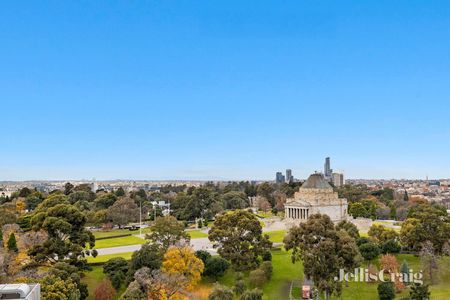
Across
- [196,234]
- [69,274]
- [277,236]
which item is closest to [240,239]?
[69,274]

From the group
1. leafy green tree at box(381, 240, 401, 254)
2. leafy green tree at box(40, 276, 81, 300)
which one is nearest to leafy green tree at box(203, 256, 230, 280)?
leafy green tree at box(40, 276, 81, 300)

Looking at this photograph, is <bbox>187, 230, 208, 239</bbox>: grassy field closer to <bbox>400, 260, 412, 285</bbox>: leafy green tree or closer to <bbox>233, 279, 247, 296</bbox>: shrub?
<bbox>233, 279, 247, 296</bbox>: shrub

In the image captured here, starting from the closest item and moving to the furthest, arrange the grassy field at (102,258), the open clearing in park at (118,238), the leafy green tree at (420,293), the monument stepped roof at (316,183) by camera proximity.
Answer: the leafy green tree at (420,293)
the grassy field at (102,258)
the open clearing in park at (118,238)
the monument stepped roof at (316,183)

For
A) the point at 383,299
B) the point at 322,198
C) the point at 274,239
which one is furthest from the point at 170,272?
the point at 322,198

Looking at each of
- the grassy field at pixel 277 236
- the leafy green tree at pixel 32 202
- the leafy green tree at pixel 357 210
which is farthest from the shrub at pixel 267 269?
the leafy green tree at pixel 32 202

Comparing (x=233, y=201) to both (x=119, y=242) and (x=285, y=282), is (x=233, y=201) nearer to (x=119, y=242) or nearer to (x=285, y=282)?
(x=119, y=242)

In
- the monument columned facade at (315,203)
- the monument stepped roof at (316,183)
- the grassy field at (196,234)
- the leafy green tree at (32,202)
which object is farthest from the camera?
the leafy green tree at (32,202)

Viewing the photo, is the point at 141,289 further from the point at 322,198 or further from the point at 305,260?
the point at 322,198

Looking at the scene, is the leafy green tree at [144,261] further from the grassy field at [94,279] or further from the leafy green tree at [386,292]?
the leafy green tree at [386,292]
